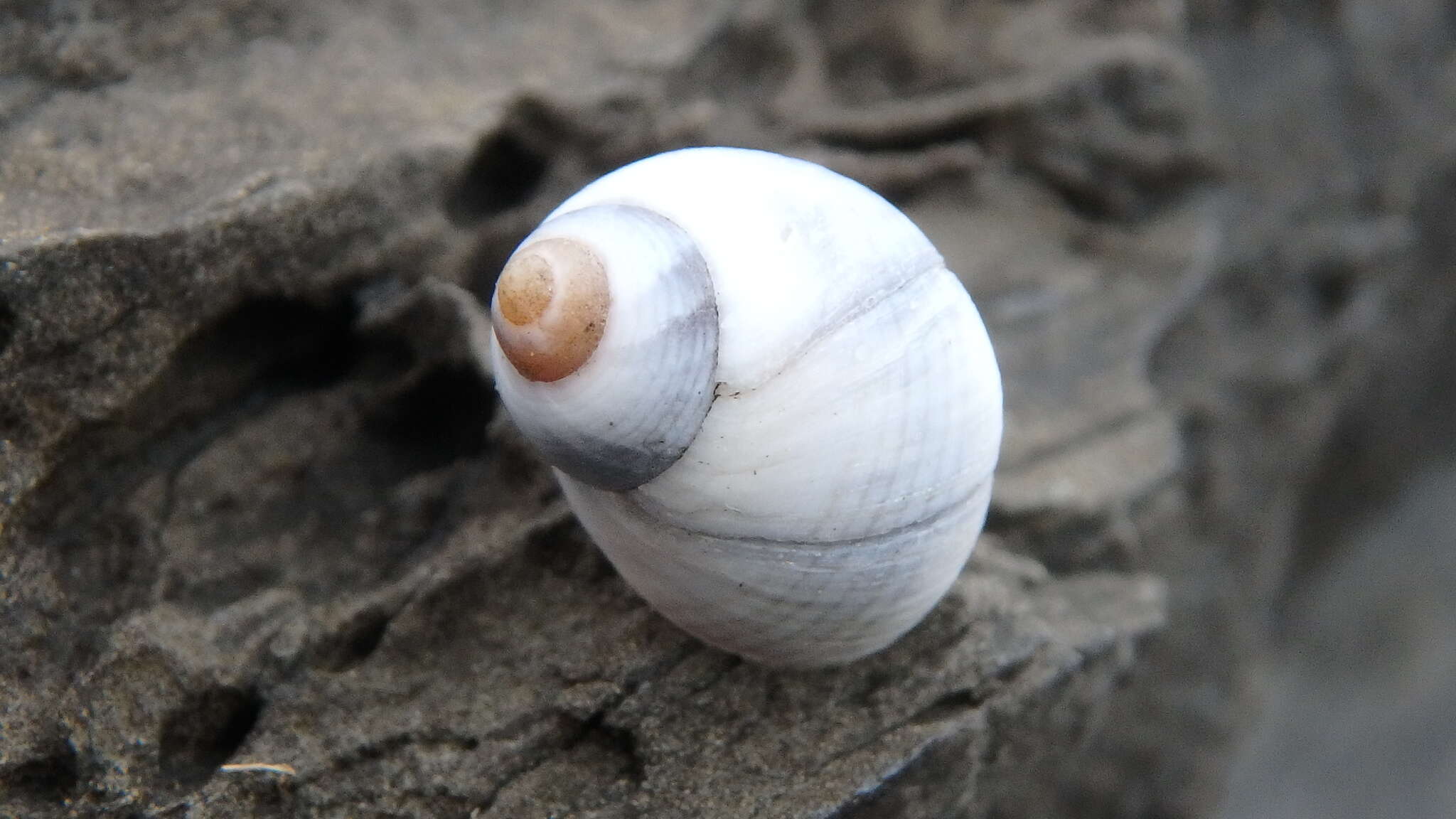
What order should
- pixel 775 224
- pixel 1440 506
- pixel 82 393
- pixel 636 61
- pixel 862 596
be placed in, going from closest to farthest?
pixel 775 224, pixel 862 596, pixel 82 393, pixel 636 61, pixel 1440 506

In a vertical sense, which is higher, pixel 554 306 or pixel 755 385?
pixel 554 306

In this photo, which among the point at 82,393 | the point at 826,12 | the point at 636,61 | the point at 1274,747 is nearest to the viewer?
the point at 82,393

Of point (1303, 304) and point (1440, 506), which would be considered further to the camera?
point (1440, 506)

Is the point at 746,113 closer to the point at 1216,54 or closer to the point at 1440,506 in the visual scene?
the point at 1216,54

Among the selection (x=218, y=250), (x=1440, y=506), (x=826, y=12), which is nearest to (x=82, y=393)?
(x=218, y=250)

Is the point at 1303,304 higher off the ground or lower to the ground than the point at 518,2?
lower

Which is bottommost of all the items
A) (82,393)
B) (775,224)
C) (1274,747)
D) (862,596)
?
(1274,747)
